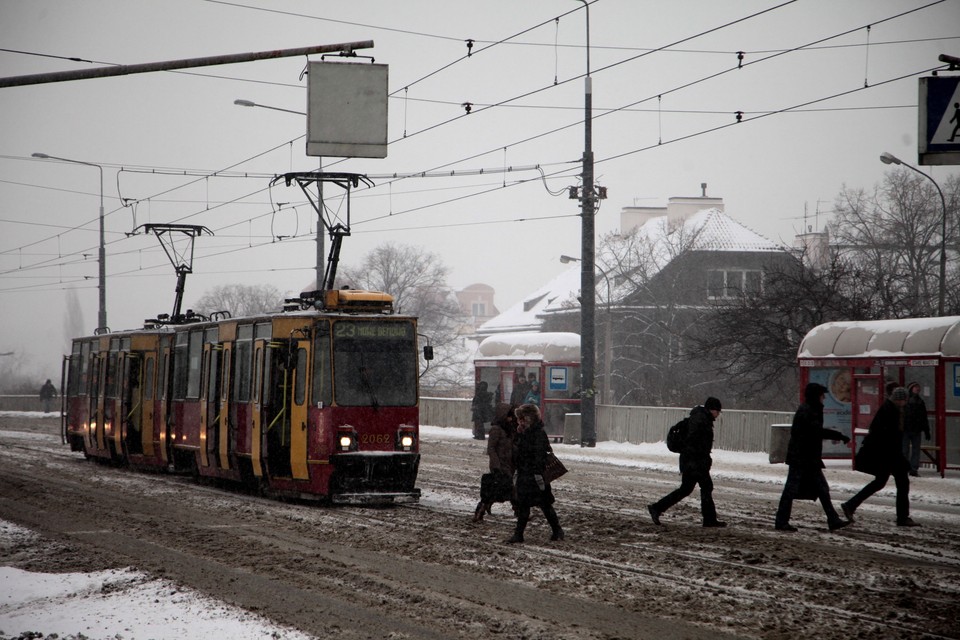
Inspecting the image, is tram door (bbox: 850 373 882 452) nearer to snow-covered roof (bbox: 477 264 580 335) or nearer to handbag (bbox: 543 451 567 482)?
handbag (bbox: 543 451 567 482)

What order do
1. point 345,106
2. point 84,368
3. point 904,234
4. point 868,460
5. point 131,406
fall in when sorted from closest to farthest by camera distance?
Result: point 345,106
point 868,460
point 131,406
point 84,368
point 904,234

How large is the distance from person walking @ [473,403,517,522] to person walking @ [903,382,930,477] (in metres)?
9.16

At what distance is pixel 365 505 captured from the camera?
58.5 feet

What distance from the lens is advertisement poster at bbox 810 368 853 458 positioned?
2536 centimetres

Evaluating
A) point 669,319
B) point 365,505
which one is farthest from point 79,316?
point 365,505

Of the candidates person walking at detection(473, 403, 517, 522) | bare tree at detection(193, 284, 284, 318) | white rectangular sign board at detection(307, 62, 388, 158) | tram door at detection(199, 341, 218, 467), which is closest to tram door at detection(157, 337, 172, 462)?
tram door at detection(199, 341, 218, 467)

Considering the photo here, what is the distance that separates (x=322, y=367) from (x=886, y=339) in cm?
1236

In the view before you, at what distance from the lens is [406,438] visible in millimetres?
17469

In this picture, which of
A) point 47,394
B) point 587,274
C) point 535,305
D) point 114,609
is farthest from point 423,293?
point 114,609

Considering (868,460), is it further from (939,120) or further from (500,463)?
(500,463)

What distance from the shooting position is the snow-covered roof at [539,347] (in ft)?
116

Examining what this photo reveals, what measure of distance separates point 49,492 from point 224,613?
11833 millimetres

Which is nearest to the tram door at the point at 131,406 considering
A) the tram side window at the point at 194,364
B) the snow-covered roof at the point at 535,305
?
the tram side window at the point at 194,364

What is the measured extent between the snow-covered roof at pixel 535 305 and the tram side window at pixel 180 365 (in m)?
49.9
